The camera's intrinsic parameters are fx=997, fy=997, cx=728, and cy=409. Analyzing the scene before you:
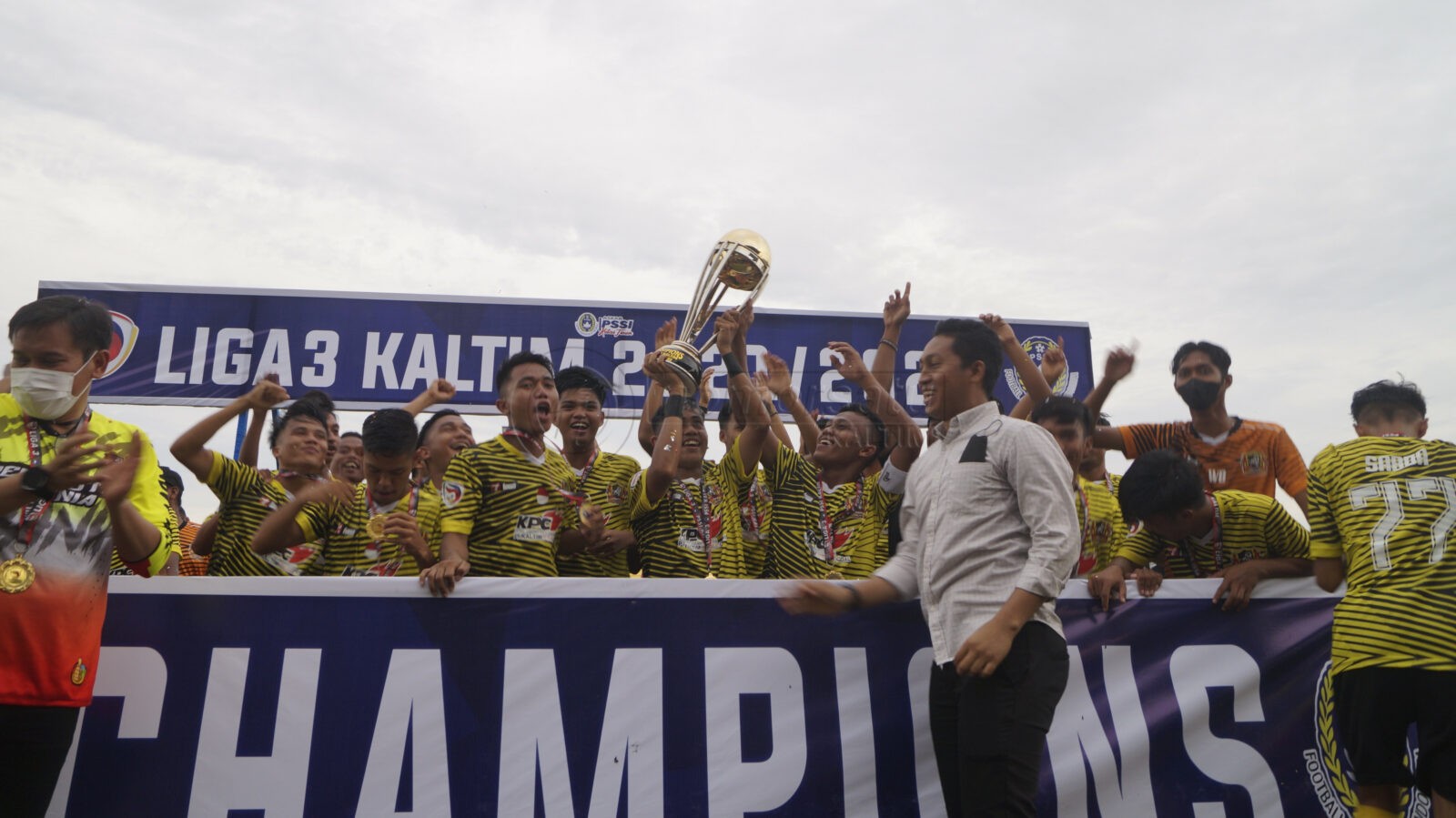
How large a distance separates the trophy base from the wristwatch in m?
2.49

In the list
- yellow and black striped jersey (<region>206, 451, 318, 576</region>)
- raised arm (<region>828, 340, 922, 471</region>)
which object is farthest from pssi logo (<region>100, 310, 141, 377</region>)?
raised arm (<region>828, 340, 922, 471</region>)

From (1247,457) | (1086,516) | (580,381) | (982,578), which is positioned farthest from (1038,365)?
(982,578)

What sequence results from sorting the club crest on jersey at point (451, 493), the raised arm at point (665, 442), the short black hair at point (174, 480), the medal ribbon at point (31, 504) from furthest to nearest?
the short black hair at point (174, 480), the raised arm at point (665, 442), the club crest on jersey at point (451, 493), the medal ribbon at point (31, 504)

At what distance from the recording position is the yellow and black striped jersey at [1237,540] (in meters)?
4.17

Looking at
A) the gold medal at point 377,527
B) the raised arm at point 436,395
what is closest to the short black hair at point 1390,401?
the gold medal at point 377,527

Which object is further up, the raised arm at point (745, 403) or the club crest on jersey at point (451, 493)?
the raised arm at point (745, 403)

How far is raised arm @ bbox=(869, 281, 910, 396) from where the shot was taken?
18.2 feet

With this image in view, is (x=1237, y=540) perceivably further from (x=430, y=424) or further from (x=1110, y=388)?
(x=430, y=424)

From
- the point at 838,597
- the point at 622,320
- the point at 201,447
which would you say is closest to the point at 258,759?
the point at 201,447

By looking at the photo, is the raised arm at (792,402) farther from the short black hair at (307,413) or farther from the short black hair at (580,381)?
the short black hair at (307,413)

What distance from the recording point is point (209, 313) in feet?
26.0

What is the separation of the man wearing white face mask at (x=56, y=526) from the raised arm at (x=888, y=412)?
3023 millimetres

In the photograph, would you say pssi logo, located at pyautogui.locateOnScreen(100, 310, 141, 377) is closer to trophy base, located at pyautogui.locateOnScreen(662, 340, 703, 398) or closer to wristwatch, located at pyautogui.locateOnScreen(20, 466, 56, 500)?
trophy base, located at pyautogui.locateOnScreen(662, 340, 703, 398)

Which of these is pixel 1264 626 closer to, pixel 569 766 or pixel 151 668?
pixel 569 766
